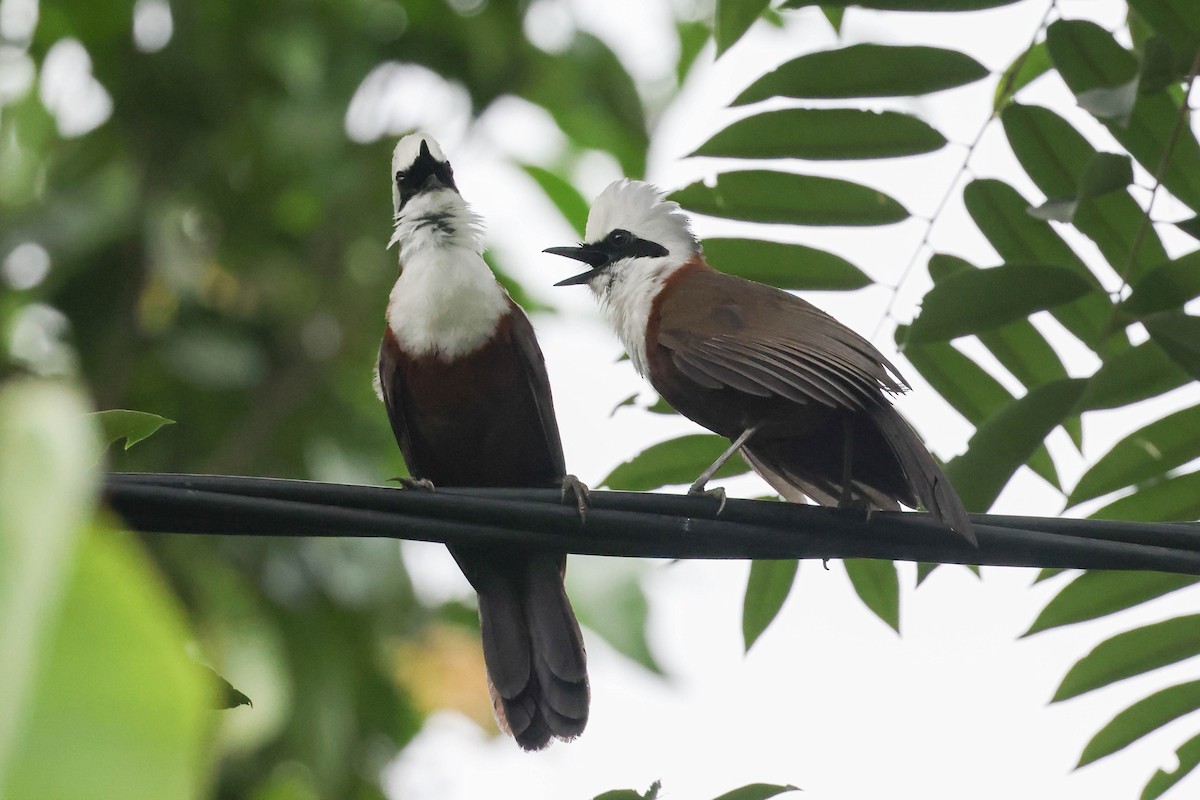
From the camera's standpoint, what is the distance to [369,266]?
5.47 meters

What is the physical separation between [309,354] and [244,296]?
36 cm

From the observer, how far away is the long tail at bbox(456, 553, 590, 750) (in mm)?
3047

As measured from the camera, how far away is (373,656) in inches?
190

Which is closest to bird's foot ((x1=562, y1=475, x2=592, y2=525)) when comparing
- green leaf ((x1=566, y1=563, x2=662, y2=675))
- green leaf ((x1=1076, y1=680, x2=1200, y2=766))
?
green leaf ((x1=1076, y1=680, x2=1200, y2=766))

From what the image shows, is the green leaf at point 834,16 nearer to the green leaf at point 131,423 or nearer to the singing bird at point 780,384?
the singing bird at point 780,384

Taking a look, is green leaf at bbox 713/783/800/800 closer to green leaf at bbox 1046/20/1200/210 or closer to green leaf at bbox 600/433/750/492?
green leaf at bbox 600/433/750/492

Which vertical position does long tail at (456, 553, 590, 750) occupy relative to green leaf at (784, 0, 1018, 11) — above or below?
below

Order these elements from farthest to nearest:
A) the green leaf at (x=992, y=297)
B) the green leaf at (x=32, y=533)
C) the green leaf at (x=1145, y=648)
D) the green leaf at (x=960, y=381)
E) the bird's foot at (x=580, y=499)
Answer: the green leaf at (x=960, y=381) → the green leaf at (x=1145, y=648) → the green leaf at (x=992, y=297) → the bird's foot at (x=580, y=499) → the green leaf at (x=32, y=533)

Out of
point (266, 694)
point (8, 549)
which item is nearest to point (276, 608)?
point (266, 694)

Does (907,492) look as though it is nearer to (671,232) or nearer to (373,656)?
(671,232)

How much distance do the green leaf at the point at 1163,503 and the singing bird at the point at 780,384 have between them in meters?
0.38

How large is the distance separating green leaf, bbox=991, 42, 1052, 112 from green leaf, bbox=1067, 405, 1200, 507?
0.72 metres

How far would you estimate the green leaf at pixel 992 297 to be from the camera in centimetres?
228

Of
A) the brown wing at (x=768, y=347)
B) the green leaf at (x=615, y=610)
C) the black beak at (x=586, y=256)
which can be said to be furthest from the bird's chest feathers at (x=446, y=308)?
the green leaf at (x=615, y=610)
